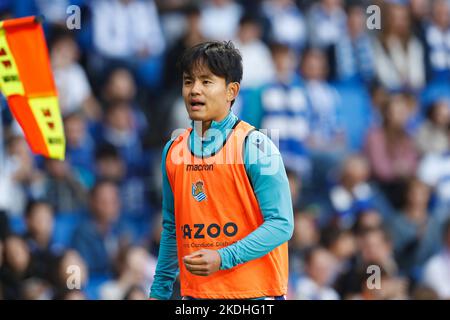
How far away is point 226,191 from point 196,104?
385mm

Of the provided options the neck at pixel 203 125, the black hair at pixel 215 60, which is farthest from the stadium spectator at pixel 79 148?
the black hair at pixel 215 60

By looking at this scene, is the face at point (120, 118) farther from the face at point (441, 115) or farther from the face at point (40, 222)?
the face at point (441, 115)

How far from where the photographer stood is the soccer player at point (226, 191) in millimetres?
4148

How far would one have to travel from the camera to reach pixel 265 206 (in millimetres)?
4145

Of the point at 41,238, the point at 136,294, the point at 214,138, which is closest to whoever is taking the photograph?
the point at 214,138

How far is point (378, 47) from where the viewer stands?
31.9 ft

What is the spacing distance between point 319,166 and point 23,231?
2.70m

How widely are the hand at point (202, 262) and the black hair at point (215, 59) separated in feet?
2.50

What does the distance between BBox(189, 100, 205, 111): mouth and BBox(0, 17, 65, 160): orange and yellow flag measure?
84 centimetres

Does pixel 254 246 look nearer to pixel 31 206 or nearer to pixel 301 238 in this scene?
pixel 31 206

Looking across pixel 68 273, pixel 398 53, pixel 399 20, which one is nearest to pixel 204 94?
pixel 68 273

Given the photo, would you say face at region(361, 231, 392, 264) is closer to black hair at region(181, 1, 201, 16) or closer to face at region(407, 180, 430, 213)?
face at region(407, 180, 430, 213)

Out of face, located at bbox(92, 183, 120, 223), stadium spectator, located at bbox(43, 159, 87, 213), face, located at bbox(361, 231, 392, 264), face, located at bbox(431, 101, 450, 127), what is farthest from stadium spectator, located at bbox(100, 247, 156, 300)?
face, located at bbox(431, 101, 450, 127)

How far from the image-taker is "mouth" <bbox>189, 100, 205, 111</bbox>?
13.8 ft
